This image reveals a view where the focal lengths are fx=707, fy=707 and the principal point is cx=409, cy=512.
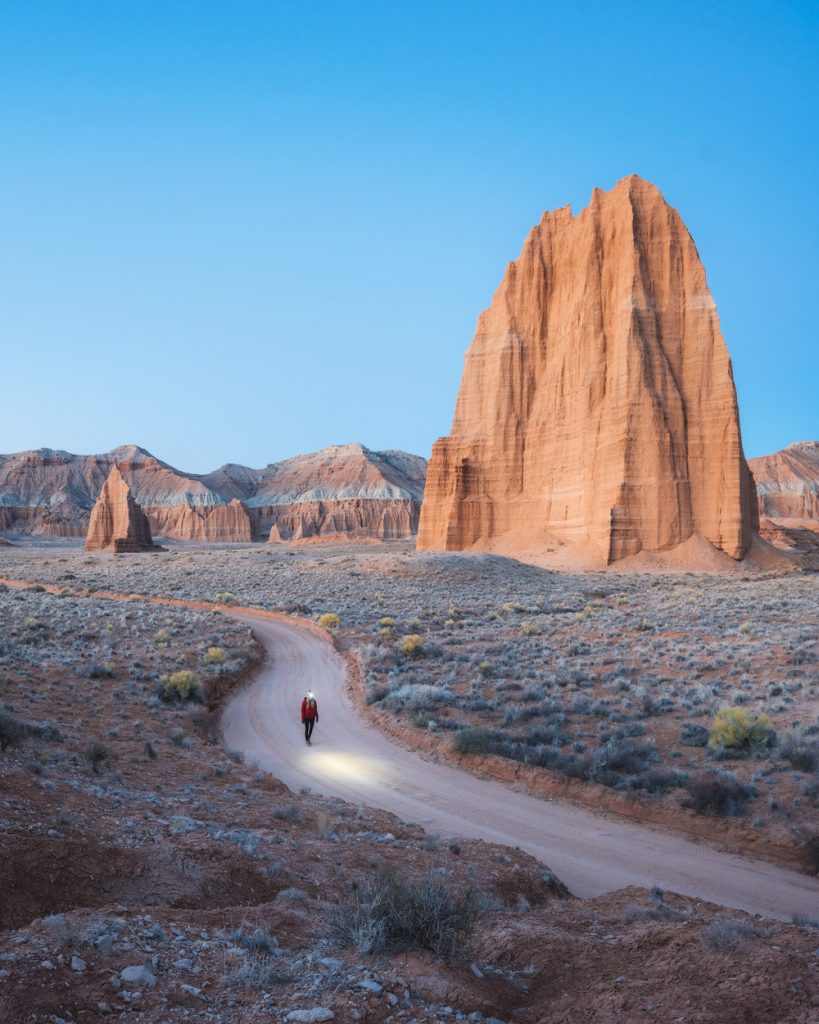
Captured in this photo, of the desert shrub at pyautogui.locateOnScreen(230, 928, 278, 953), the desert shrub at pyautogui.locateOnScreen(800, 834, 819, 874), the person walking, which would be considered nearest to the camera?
the desert shrub at pyautogui.locateOnScreen(230, 928, 278, 953)

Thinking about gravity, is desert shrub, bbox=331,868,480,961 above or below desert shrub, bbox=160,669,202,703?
above

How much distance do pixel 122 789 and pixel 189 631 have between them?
15.9 metres

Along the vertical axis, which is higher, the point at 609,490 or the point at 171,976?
the point at 609,490

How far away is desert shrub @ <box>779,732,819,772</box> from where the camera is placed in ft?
36.4

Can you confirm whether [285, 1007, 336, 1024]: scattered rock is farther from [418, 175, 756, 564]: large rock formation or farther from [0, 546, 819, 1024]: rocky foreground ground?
[418, 175, 756, 564]: large rock formation

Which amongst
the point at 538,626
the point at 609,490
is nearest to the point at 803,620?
the point at 538,626

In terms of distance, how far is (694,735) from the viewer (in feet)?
42.3

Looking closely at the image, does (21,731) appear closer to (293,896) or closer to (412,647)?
(293,896)

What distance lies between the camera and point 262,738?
14641 mm

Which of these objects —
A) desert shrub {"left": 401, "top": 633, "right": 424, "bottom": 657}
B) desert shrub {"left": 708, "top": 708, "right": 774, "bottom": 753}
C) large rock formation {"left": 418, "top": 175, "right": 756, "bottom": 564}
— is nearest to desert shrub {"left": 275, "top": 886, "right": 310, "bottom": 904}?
desert shrub {"left": 708, "top": 708, "right": 774, "bottom": 753}

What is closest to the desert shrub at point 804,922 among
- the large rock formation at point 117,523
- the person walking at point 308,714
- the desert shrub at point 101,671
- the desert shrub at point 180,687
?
the person walking at point 308,714

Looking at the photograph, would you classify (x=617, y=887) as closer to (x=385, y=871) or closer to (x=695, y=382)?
(x=385, y=871)

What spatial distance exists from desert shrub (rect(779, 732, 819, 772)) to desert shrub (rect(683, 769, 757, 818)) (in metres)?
1.17

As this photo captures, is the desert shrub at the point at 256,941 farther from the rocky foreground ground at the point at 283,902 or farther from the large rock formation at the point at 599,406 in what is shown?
the large rock formation at the point at 599,406
